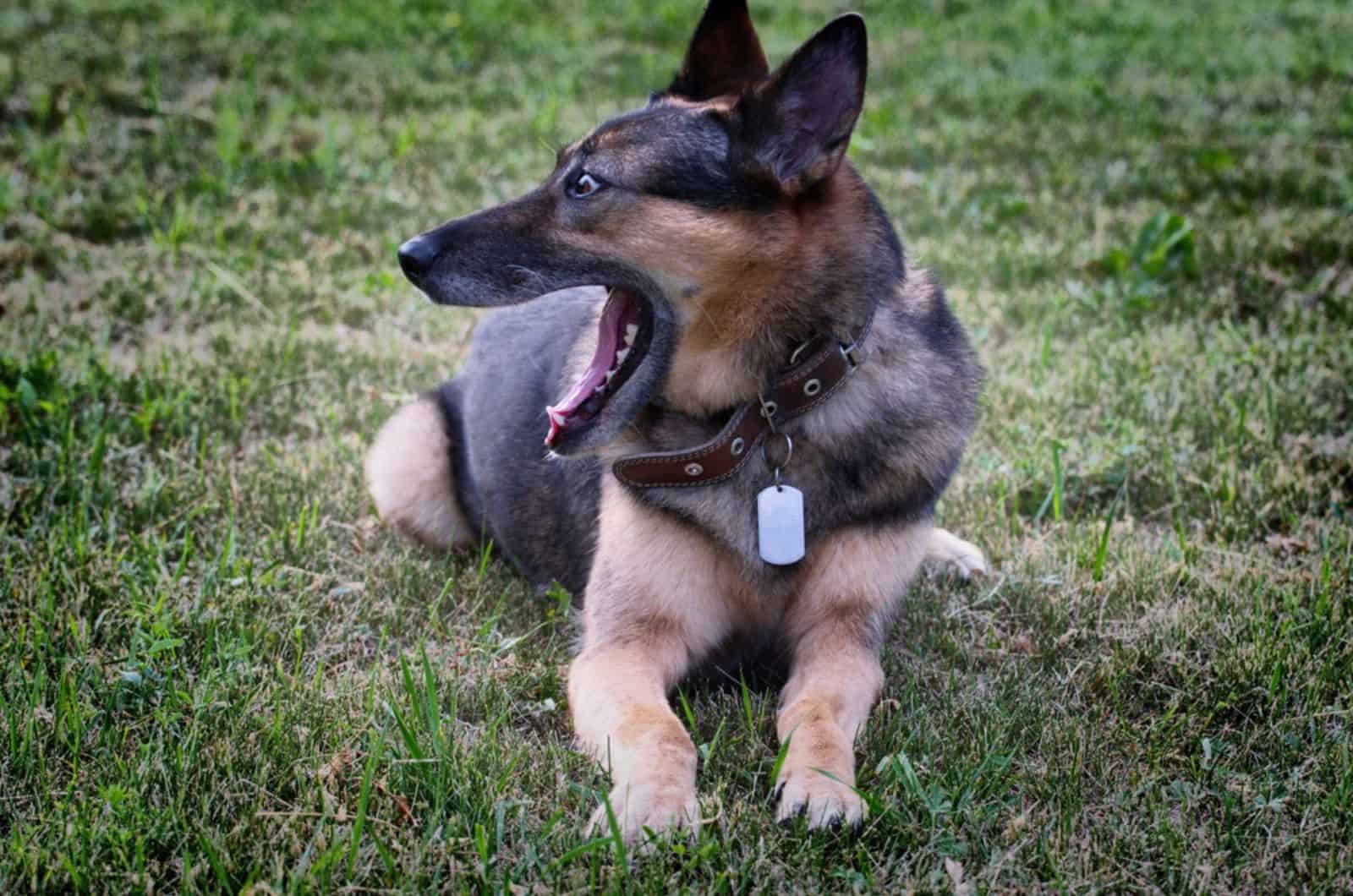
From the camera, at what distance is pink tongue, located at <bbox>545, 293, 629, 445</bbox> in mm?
3113

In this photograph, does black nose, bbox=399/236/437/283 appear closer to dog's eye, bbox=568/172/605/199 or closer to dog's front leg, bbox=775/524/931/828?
dog's eye, bbox=568/172/605/199

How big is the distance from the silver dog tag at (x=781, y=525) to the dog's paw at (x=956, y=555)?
1039 millimetres

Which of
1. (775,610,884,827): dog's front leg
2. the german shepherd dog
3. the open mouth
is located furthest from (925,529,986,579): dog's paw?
the open mouth

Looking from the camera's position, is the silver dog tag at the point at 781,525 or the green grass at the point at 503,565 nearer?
the green grass at the point at 503,565

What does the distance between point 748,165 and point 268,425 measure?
9.22 feet

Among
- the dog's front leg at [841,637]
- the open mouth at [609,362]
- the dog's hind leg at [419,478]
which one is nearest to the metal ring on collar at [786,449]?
the dog's front leg at [841,637]

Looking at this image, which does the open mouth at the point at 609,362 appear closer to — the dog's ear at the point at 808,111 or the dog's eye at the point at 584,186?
the dog's eye at the point at 584,186

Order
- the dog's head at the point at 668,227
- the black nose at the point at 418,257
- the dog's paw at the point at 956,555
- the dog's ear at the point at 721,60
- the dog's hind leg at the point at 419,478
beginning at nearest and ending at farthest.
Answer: the dog's head at the point at 668,227 → the black nose at the point at 418,257 → the dog's ear at the point at 721,60 → the dog's paw at the point at 956,555 → the dog's hind leg at the point at 419,478

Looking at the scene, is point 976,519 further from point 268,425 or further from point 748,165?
point 268,425

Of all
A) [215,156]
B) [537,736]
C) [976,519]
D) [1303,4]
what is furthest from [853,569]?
[1303,4]

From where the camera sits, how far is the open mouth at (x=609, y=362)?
311 cm

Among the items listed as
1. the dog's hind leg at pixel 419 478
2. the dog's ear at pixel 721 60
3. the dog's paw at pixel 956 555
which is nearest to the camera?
the dog's ear at pixel 721 60

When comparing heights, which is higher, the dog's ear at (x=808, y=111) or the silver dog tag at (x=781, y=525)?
the dog's ear at (x=808, y=111)

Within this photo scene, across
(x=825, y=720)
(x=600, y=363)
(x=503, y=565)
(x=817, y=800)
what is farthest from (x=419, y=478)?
(x=817, y=800)
